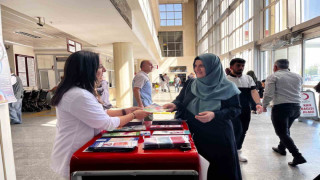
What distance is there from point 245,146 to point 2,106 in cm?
369

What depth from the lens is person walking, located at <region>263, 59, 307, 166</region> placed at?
3.06m

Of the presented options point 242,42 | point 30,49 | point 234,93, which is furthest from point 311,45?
point 30,49

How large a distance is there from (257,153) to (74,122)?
10.5 ft

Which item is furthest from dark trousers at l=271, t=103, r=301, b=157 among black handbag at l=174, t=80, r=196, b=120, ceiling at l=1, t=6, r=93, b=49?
ceiling at l=1, t=6, r=93, b=49

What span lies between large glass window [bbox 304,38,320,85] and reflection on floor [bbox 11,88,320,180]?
132 centimetres

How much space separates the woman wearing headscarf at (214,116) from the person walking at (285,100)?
5.27ft

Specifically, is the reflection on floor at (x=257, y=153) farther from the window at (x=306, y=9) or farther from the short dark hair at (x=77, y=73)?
the window at (x=306, y=9)

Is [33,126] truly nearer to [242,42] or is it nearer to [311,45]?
[311,45]

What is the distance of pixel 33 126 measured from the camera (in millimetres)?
Answer: 6125

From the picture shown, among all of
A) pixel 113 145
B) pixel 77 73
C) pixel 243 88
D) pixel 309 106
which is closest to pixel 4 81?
pixel 77 73

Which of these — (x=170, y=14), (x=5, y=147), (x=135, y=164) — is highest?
(x=170, y=14)

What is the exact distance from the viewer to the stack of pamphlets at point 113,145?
49.9 inches

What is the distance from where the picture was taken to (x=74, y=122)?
136cm

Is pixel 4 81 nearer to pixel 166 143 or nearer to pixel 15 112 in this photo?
pixel 166 143
